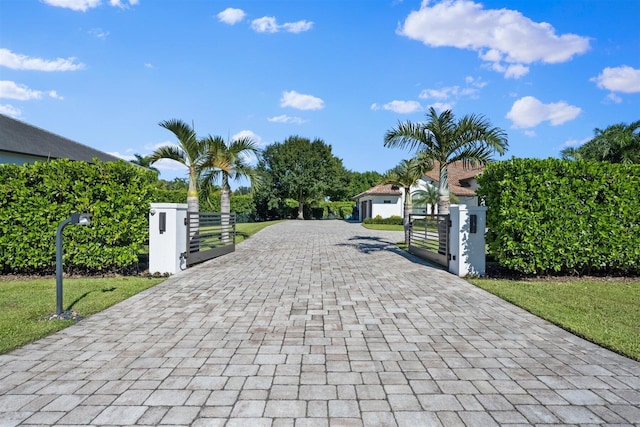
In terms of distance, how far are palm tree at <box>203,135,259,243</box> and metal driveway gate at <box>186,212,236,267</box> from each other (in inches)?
6.5

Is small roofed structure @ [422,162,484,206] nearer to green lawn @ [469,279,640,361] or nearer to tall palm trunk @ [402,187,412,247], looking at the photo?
tall palm trunk @ [402,187,412,247]

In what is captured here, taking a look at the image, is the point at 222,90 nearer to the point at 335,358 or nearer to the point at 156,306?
the point at 156,306

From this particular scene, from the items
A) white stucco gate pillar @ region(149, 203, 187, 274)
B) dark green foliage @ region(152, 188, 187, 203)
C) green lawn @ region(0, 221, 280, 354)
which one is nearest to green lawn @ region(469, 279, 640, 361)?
green lawn @ region(0, 221, 280, 354)

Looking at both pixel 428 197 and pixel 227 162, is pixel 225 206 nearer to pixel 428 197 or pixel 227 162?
pixel 227 162

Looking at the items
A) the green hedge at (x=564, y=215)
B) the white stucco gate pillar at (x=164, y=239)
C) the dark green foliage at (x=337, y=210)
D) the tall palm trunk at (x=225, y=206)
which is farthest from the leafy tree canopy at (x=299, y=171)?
the green hedge at (x=564, y=215)

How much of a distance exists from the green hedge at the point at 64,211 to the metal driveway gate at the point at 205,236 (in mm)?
1642

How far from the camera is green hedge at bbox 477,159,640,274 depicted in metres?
7.26

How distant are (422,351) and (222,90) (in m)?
14.0

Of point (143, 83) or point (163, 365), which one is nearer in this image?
point (163, 365)

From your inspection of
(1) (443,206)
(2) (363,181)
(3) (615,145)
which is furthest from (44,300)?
(2) (363,181)

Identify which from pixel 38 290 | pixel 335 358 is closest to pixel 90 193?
pixel 38 290

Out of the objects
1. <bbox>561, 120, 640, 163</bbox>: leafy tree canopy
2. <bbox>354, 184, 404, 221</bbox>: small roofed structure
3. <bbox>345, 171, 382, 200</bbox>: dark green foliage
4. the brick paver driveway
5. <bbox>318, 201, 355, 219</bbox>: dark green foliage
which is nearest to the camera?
the brick paver driveway

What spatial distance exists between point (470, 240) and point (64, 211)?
8.92 meters

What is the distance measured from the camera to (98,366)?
330cm
